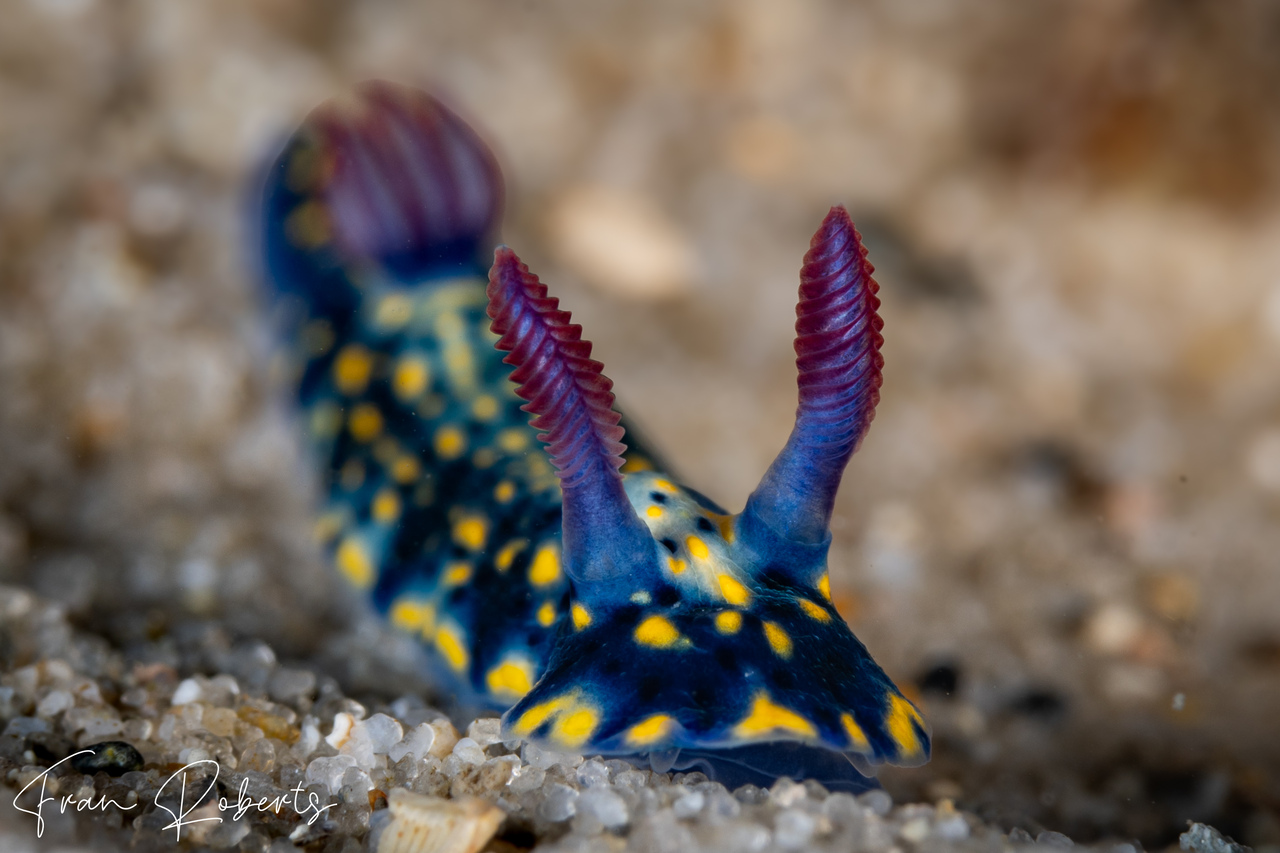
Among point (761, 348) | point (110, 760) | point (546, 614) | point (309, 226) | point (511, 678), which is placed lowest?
point (110, 760)

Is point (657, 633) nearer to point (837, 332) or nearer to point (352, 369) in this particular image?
point (837, 332)

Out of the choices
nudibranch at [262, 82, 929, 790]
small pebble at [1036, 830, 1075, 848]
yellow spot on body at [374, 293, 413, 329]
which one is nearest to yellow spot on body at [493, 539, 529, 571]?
nudibranch at [262, 82, 929, 790]

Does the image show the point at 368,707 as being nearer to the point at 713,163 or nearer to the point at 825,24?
the point at 713,163

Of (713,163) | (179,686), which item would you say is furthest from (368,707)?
(713,163)

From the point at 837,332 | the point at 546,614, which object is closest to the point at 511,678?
the point at 546,614

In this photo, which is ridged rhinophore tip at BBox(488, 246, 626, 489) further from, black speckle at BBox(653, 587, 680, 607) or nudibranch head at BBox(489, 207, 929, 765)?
black speckle at BBox(653, 587, 680, 607)

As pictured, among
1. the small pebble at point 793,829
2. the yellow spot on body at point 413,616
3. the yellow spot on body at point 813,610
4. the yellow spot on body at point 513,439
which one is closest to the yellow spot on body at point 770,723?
the small pebble at point 793,829
